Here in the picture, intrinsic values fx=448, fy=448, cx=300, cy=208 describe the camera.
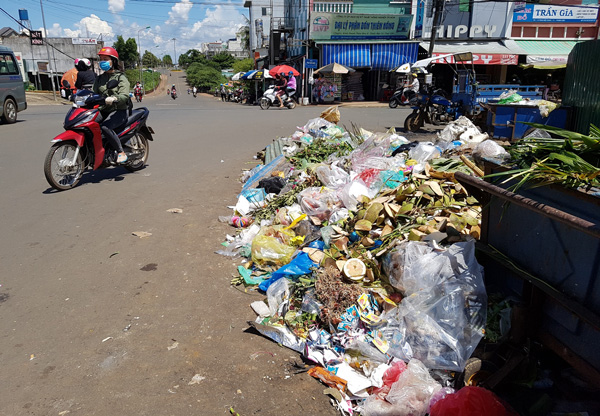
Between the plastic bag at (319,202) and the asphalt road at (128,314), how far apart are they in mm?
1031

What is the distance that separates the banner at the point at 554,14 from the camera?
90.7ft

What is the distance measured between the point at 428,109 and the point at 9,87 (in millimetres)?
13819

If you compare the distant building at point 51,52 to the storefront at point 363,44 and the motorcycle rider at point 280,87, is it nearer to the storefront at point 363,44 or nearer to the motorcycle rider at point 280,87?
the storefront at point 363,44

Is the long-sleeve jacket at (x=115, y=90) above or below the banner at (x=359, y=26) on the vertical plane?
below

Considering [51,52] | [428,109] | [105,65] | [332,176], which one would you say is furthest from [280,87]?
[51,52]

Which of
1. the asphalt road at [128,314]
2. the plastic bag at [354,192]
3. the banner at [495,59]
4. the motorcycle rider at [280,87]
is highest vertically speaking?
the banner at [495,59]

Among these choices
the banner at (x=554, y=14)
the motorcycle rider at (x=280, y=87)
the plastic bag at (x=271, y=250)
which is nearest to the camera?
the plastic bag at (x=271, y=250)

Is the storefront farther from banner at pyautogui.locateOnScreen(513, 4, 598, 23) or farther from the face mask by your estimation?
the face mask

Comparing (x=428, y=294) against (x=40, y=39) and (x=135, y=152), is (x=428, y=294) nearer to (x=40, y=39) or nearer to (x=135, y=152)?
(x=135, y=152)

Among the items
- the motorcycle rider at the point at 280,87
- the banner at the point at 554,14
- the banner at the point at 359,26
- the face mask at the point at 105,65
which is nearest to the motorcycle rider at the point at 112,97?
the face mask at the point at 105,65

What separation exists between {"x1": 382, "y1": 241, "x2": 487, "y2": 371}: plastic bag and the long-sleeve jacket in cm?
542

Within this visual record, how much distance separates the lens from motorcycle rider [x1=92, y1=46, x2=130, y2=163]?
6.73 m

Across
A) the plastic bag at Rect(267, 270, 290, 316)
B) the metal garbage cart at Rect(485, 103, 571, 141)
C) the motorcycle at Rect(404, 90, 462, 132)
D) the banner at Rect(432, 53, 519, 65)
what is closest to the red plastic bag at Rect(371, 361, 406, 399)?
the plastic bag at Rect(267, 270, 290, 316)

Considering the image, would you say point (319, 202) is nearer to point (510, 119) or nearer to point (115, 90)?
point (115, 90)
